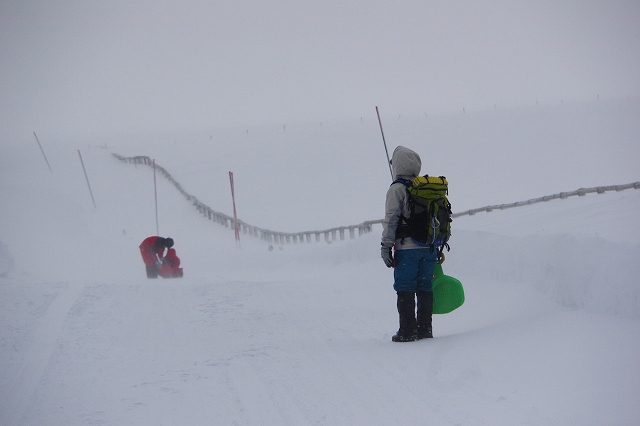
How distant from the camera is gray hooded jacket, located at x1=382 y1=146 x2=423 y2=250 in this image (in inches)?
265

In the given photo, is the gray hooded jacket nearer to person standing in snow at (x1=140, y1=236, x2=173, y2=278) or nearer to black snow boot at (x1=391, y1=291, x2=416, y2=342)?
black snow boot at (x1=391, y1=291, x2=416, y2=342)

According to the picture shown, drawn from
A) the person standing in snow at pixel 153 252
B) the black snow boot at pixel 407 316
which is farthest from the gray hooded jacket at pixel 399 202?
the person standing in snow at pixel 153 252

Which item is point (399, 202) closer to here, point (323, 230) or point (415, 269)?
point (415, 269)

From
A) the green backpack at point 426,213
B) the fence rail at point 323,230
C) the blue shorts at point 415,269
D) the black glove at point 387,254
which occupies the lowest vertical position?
the fence rail at point 323,230

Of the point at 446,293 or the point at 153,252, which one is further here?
the point at 153,252

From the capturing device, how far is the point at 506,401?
465cm

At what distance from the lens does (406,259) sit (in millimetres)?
6844

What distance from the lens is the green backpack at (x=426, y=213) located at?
6.69 meters

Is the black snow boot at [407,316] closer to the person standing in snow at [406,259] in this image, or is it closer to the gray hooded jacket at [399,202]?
the person standing in snow at [406,259]

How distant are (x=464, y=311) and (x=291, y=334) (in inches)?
92.2

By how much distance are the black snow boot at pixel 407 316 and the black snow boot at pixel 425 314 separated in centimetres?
7

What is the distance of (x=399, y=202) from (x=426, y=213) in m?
0.29

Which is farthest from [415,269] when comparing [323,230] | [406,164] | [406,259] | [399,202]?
[323,230]

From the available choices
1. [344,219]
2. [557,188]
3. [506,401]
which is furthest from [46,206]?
[506,401]
